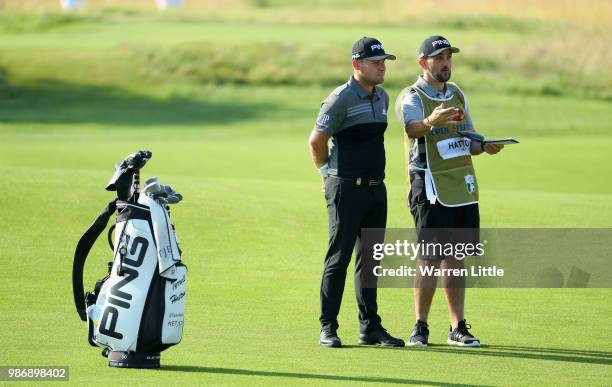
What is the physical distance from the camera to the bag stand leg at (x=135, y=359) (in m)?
6.97

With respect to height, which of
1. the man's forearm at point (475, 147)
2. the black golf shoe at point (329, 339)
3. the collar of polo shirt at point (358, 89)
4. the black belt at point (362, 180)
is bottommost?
the black golf shoe at point (329, 339)

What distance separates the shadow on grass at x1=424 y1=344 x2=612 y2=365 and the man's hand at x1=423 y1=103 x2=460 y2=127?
148 centimetres

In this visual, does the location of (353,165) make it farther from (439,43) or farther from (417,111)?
→ (439,43)

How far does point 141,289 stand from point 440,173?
2.25 m

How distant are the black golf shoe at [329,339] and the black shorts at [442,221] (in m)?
0.88

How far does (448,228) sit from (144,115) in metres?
22.4

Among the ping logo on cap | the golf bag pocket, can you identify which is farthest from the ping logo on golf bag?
the ping logo on cap

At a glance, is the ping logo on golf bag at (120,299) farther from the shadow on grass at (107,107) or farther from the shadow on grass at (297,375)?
the shadow on grass at (107,107)

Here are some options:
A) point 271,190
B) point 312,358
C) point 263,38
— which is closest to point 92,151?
point 271,190

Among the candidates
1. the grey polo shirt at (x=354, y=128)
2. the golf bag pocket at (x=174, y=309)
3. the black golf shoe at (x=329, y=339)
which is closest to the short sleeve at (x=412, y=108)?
the grey polo shirt at (x=354, y=128)

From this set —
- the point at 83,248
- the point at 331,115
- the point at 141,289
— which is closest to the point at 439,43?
the point at 331,115

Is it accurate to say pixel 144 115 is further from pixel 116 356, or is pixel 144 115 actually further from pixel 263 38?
pixel 116 356

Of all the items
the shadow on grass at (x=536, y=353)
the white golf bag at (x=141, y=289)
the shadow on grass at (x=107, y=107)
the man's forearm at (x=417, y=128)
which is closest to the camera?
the white golf bag at (x=141, y=289)

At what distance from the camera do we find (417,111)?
26.1 ft
